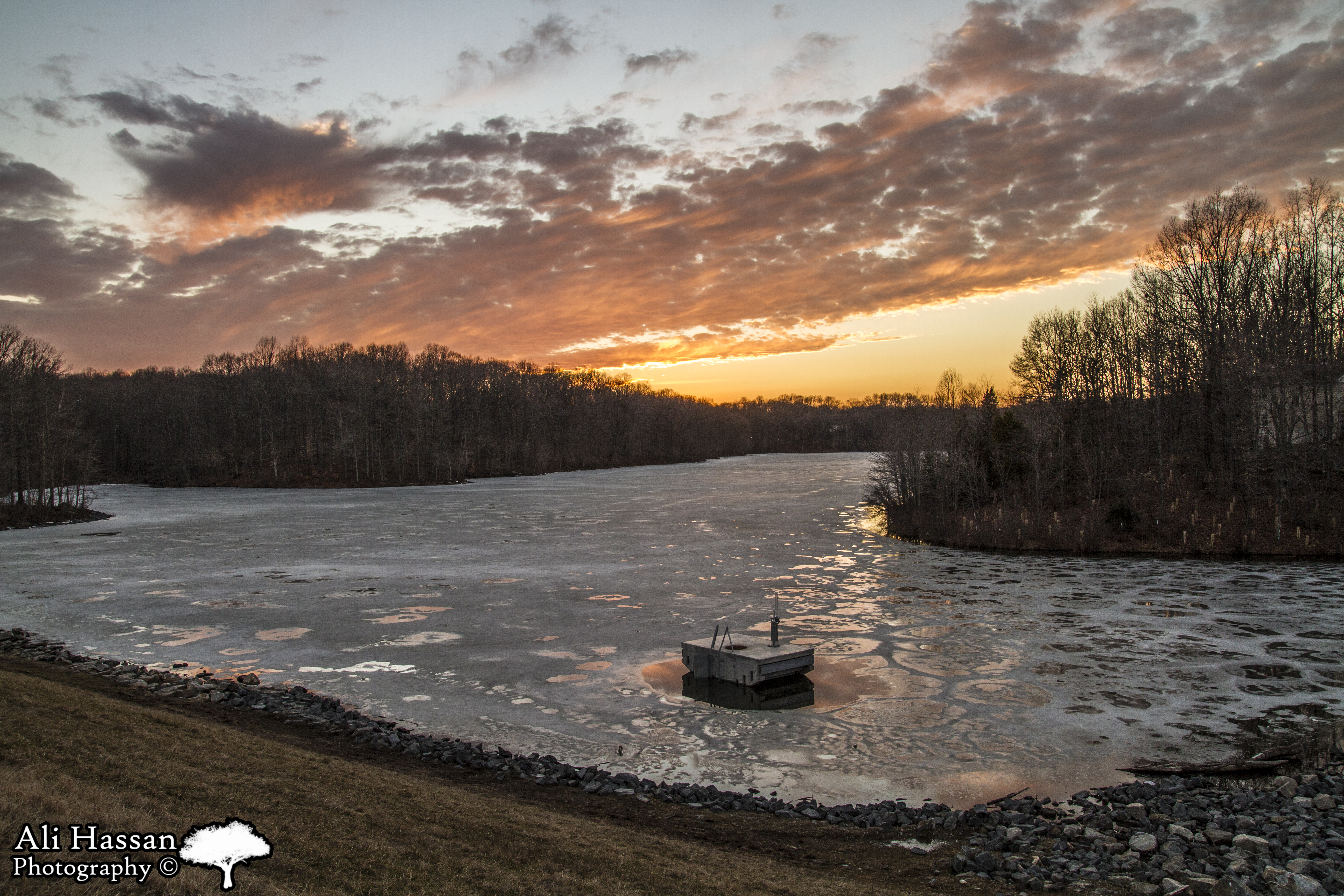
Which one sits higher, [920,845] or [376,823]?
[376,823]

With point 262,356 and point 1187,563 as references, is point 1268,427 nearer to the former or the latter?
point 1187,563

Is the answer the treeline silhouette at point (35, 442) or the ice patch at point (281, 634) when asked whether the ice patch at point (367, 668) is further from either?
the treeline silhouette at point (35, 442)

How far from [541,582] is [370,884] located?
17038 mm

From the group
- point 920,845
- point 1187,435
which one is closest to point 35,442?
point 920,845

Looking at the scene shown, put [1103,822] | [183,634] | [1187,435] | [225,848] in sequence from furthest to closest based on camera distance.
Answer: [1187,435] < [183,634] < [1103,822] < [225,848]

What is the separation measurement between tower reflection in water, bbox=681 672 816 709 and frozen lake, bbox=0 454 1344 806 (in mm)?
365

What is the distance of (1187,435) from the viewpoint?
124ft

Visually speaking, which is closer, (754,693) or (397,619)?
(754,693)

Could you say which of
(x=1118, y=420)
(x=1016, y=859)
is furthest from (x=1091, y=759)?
(x=1118, y=420)

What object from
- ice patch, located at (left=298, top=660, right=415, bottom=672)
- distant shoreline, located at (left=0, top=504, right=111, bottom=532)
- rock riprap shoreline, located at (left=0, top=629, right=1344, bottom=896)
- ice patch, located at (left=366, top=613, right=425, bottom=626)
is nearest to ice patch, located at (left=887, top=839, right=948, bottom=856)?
rock riprap shoreline, located at (left=0, top=629, right=1344, bottom=896)

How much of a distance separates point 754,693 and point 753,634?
8.80 feet

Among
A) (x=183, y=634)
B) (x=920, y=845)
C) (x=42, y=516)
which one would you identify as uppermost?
(x=42, y=516)

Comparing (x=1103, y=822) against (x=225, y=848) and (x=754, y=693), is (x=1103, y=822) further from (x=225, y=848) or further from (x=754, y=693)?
(x=225, y=848)

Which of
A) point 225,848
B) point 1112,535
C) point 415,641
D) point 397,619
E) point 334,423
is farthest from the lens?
point 334,423
